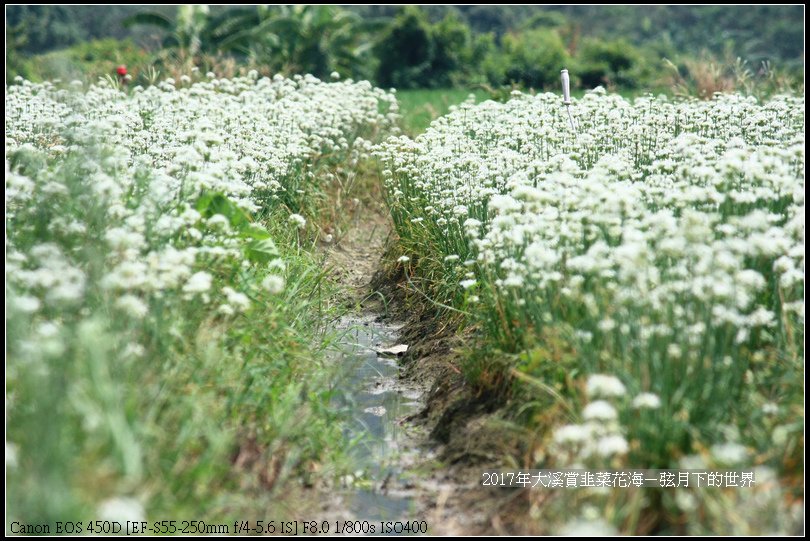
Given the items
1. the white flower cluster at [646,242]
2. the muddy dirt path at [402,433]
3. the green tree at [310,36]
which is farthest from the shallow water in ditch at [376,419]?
the green tree at [310,36]

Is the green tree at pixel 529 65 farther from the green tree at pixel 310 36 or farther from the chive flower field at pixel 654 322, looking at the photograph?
the chive flower field at pixel 654 322

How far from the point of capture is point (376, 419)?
543 centimetres

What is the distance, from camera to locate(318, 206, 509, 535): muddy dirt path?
4117mm

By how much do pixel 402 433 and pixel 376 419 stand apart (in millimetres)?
294

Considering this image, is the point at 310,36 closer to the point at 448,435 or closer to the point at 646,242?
the point at 448,435

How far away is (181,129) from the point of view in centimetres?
762

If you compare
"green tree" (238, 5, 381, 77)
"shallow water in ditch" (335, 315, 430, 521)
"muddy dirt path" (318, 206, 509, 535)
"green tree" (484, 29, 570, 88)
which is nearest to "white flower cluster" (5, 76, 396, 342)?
"shallow water in ditch" (335, 315, 430, 521)

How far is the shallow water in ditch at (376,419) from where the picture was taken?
14.0ft

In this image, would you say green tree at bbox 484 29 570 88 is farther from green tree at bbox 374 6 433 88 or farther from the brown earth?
the brown earth

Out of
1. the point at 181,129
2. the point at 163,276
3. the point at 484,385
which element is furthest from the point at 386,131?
the point at 163,276

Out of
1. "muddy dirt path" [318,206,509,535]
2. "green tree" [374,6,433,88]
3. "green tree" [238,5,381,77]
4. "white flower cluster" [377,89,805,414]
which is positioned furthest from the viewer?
"green tree" [374,6,433,88]

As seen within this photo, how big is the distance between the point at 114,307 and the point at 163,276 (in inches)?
10.2

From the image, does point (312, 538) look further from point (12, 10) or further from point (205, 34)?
point (12, 10)

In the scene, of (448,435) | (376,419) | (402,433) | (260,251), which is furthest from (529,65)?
(448,435)
